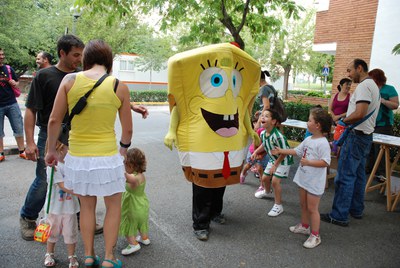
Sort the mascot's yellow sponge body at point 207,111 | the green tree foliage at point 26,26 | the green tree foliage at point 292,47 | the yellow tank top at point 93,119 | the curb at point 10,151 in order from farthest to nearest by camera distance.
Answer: the green tree foliage at point 292,47 → the green tree foliage at point 26,26 → the curb at point 10,151 → the mascot's yellow sponge body at point 207,111 → the yellow tank top at point 93,119

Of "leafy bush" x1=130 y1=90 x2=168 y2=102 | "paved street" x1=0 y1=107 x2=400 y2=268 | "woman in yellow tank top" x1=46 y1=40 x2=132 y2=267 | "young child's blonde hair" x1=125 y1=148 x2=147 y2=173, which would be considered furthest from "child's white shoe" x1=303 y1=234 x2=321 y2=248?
"leafy bush" x1=130 y1=90 x2=168 y2=102

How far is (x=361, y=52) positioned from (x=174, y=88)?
10219 mm

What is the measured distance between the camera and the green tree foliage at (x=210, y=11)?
633 centimetres

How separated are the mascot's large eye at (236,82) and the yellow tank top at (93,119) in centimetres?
125

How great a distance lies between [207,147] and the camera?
2951 millimetres

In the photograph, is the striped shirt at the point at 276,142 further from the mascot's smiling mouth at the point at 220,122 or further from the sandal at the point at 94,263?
the sandal at the point at 94,263

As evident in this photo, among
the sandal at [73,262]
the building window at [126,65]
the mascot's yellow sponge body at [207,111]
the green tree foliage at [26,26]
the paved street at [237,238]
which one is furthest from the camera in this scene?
the building window at [126,65]

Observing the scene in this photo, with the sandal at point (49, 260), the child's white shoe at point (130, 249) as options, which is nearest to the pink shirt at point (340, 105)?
the child's white shoe at point (130, 249)

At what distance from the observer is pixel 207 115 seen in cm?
295

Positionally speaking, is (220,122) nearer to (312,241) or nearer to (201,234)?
(201,234)

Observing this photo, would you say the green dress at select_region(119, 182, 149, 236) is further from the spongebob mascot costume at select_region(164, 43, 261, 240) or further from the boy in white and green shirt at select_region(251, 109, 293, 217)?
the boy in white and green shirt at select_region(251, 109, 293, 217)

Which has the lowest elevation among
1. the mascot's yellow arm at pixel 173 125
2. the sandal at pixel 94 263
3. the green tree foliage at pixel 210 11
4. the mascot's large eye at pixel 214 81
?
the sandal at pixel 94 263

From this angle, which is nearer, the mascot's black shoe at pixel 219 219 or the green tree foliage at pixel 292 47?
the mascot's black shoe at pixel 219 219

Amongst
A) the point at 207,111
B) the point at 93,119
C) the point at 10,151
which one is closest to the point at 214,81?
the point at 207,111
